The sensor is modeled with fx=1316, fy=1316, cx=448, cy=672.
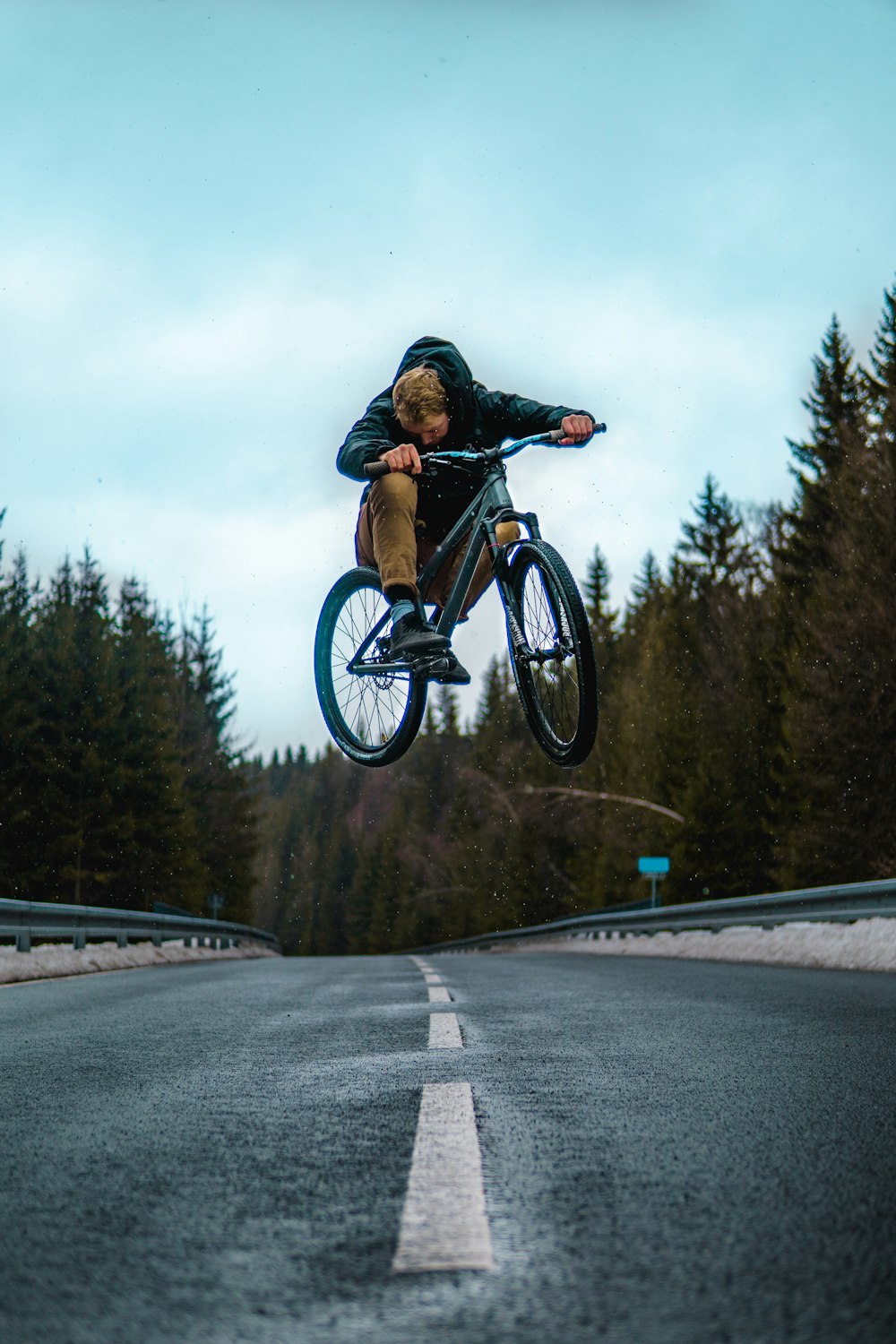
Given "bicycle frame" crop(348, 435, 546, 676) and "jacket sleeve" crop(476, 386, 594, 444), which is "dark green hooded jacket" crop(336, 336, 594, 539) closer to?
"jacket sleeve" crop(476, 386, 594, 444)

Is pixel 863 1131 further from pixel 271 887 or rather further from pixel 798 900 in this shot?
→ pixel 271 887

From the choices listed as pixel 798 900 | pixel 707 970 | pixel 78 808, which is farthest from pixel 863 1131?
pixel 78 808

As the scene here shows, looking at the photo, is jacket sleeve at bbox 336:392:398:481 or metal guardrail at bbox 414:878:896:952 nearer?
jacket sleeve at bbox 336:392:398:481

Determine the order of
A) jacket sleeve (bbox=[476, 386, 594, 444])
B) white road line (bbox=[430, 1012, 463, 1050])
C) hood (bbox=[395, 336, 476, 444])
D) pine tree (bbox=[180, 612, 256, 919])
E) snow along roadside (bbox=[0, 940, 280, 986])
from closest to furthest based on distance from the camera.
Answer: white road line (bbox=[430, 1012, 463, 1050])
hood (bbox=[395, 336, 476, 444])
jacket sleeve (bbox=[476, 386, 594, 444])
snow along roadside (bbox=[0, 940, 280, 986])
pine tree (bbox=[180, 612, 256, 919])

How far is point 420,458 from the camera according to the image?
568 centimetres

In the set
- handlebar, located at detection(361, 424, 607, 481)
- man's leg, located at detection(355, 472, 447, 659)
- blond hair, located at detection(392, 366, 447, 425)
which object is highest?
blond hair, located at detection(392, 366, 447, 425)

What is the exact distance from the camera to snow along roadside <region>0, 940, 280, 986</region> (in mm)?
11234

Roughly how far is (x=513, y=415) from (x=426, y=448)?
0.61 meters

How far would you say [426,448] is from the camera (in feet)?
19.7

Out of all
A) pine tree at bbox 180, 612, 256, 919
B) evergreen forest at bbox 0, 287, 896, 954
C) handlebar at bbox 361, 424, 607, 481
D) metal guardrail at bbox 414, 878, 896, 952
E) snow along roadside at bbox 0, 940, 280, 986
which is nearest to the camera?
handlebar at bbox 361, 424, 607, 481

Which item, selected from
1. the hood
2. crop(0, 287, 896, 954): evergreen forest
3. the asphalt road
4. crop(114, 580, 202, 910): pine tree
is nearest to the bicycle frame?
the hood

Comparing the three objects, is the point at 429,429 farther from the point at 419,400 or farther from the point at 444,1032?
the point at 444,1032

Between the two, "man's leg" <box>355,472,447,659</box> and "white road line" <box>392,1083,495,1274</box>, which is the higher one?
"man's leg" <box>355,472,447,659</box>

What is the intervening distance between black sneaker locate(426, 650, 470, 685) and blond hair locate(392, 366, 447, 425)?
41.6 inches
